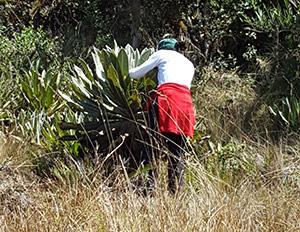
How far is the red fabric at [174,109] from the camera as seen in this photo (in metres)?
6.27

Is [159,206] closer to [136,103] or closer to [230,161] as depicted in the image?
[230,161]

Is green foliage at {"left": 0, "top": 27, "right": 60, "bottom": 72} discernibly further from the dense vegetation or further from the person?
the person

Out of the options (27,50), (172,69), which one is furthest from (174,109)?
(27,50)

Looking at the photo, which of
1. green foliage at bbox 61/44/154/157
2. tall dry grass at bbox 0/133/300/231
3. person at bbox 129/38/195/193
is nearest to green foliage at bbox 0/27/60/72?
green foliage at bbox 61/44/154/157

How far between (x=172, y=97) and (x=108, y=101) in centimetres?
115

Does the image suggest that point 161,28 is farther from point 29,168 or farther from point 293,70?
point 29,168

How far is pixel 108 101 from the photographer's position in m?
7.34

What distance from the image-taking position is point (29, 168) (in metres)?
7.21

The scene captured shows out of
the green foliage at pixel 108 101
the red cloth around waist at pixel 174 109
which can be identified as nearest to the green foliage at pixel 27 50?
the green foliage at pixel 108 101

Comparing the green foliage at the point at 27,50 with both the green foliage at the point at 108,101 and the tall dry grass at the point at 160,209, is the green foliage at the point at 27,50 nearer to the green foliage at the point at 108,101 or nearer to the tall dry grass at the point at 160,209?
the green foliage at the point at 108,101

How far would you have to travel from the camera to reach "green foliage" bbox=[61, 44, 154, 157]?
722 centimetres

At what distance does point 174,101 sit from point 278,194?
1.87 meters

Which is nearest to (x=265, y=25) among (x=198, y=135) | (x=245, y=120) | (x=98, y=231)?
(x=245, y=120)

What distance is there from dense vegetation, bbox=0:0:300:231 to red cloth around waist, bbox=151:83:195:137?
0.22 meters
